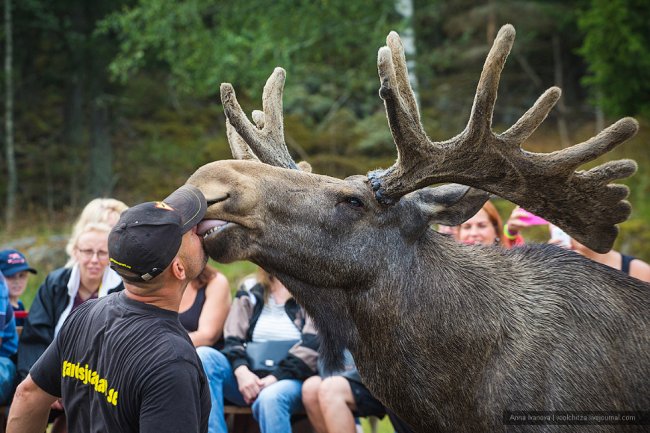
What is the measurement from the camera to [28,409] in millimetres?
3609

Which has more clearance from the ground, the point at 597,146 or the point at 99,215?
the point at 597,146

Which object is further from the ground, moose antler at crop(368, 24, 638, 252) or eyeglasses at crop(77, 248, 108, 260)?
moose antler at crop(368, 24, 638, 252)

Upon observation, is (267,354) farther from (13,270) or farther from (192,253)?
(192,253)

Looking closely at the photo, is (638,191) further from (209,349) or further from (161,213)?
(161,213)

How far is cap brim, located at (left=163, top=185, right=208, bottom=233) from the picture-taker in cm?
335

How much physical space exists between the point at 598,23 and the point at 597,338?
1258 cm

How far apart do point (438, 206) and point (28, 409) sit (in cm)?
221

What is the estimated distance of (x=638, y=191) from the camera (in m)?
16.3

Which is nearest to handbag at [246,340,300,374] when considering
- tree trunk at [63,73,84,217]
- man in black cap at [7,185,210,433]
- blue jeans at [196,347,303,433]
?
blue jeans at [196,347,303,433]

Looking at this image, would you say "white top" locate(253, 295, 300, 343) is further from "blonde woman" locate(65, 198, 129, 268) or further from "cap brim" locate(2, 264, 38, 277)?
"cap brim" locate(2, 264, 38, 277)

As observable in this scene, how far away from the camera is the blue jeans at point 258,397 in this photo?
5957mm

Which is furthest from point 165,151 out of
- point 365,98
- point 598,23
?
point 598,23

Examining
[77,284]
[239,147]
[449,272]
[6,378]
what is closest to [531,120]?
[449,272]

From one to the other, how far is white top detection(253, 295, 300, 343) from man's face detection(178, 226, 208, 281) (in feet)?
9.52
